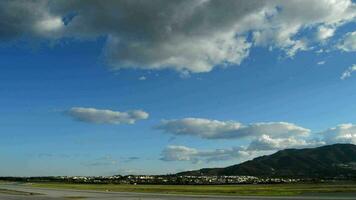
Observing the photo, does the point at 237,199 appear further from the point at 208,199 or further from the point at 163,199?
the point at 163,199

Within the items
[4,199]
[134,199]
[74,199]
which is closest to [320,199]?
[134,199]

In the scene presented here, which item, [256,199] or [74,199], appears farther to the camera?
[74,199]

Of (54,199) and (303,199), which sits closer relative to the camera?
(303,199)

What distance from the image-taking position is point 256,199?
77.0 m

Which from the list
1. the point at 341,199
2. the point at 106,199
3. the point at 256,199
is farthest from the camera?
the point at 106,199

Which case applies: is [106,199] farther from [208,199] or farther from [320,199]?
[320,199]

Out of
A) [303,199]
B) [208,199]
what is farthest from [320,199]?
[208,199]

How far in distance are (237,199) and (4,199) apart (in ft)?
126

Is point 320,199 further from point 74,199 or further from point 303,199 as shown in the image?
point 74,199

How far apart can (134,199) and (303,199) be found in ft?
88.8

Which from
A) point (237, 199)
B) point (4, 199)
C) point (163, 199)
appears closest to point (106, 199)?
point (163, 199)

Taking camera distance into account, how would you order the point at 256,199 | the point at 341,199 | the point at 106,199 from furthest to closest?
the point at 106,199
the point at 256,199
the point at 341,199

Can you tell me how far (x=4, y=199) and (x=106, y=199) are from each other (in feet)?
55.3

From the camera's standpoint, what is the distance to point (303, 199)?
73688 mm
